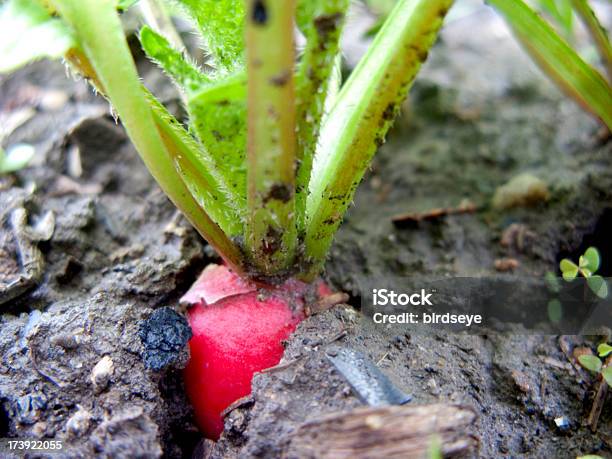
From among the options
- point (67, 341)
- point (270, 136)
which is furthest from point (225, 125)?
point (67, 341)

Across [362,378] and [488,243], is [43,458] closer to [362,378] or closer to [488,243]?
[362,378]

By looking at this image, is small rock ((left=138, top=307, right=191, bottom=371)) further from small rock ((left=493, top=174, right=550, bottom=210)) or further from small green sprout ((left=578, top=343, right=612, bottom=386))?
small rock ((left=493, top=174, right=550, bottom=210))

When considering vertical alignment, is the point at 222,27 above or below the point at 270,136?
above


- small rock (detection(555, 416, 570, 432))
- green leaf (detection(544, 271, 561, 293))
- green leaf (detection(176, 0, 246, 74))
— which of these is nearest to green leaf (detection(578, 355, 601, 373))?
small rock (detection(555, 416, 570, 432))

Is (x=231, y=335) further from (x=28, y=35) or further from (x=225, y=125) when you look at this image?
(x=28, y=35)

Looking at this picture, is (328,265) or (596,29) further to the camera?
(328,265)

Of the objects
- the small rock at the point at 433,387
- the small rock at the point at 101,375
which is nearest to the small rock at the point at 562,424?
the small rock at the point at 433,387

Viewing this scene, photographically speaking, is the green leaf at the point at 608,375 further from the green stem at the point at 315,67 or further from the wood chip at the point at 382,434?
the green stem at the point at 315,67
